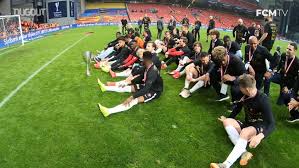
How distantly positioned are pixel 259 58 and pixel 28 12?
38856 mm

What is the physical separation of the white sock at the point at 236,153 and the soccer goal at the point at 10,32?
759 inches

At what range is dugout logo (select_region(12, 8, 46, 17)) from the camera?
39119 millimetres

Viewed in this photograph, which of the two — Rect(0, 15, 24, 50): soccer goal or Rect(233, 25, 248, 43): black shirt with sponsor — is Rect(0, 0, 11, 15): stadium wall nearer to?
Rect(0, 15, 24, 50): soccer goal

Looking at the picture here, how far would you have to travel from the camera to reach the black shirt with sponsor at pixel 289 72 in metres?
7.84

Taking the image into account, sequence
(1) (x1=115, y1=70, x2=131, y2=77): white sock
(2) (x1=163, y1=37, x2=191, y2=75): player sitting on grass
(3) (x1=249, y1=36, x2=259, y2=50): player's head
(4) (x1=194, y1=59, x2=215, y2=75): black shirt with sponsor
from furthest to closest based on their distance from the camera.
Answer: (2) (x1=163, y1=37, x2=191, y2=75): player sitting on grass → (1) (x1=115, y1=70, x2=131, y2=77): white sock → (4) (x1=194, y1=59, x2=215, y2=75): black shirt with sponsor → (3) (x1=249, y1=36, x2=259, y2=50): player's head

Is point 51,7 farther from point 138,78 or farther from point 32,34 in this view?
point 138,78

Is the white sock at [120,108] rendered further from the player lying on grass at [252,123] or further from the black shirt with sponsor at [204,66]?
the player lying on grass at [252,123]

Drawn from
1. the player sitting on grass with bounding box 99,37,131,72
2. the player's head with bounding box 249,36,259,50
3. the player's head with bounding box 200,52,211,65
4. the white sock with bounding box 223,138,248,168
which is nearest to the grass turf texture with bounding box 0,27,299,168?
the white sock with bounding box 223,138,248,168

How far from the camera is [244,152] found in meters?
5.38

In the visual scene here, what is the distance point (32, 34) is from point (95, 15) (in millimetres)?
24796

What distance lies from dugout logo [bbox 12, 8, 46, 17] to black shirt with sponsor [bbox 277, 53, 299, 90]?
1478 inches

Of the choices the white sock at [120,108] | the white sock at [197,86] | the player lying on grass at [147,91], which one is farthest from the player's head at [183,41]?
the white sock at [120,108]

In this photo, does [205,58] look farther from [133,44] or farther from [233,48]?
[133,44]

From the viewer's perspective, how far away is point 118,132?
6.45m
